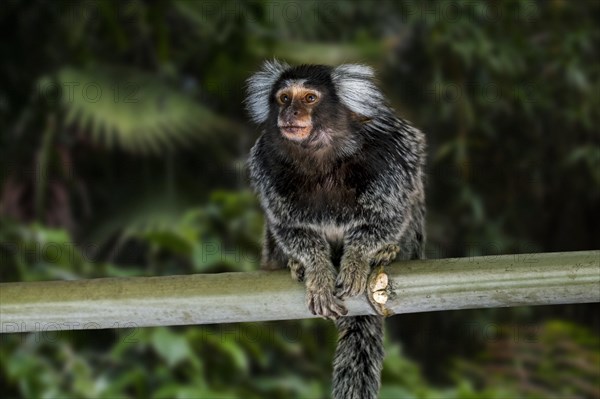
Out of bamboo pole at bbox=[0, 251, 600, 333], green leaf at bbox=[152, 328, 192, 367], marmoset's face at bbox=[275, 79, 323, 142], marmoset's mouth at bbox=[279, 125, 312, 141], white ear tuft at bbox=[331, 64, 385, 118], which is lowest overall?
green leaf at bbox=[152, 328, 192, 367]

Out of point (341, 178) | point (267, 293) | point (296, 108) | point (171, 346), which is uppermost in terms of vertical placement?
point (296, 108)

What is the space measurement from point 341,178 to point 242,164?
1475 mm

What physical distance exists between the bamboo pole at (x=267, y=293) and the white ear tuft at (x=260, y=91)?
1.72 ft

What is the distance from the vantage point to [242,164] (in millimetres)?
3215

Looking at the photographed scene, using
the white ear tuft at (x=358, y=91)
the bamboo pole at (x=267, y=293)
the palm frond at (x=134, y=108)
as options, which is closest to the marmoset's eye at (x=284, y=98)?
the white ear tuft at (x=358, y=91)

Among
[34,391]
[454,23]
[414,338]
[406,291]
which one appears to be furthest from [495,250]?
[406,291]

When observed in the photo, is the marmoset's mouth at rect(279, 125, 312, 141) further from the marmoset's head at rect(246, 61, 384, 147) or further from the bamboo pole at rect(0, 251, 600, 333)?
the bamboo pole at rect(0, 251, 600, 333)

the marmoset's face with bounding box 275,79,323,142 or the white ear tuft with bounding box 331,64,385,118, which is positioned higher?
the white ear tuft with bounding box 331,64,385,118

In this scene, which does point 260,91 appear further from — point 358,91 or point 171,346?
point 171,346

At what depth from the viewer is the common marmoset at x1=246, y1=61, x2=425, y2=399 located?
5.71 feet

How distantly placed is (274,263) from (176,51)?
7.93 ft

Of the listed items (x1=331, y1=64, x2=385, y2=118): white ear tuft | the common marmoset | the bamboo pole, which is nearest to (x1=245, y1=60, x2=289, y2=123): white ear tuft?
the common marmoset

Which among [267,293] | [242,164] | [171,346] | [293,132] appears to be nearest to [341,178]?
[293,132]

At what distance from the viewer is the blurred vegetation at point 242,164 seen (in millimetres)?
3001
